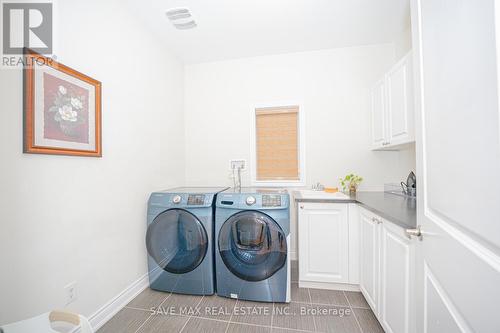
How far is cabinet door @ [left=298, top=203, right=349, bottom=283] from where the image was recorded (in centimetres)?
180

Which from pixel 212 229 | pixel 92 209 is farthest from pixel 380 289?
pixel 92 209

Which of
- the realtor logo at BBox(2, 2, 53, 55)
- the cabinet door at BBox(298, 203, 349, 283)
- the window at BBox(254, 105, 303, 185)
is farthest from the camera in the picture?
the window at BBox(254, 105, 303, 185)

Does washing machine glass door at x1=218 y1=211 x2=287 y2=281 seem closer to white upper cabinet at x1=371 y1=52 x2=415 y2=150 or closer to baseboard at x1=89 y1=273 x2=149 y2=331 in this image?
baseboard at x1=89 y1=273 x2=149 y2=331

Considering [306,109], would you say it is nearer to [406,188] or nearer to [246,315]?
[406,188]

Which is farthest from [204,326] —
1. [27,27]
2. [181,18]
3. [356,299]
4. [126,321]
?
[181,18]

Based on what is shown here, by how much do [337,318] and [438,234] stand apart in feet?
4.32

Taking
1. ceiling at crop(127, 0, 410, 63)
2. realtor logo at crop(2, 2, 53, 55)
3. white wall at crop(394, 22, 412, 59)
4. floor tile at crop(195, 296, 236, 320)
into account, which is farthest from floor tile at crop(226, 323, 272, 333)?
white wall at crop(394, 22, 412, 59)

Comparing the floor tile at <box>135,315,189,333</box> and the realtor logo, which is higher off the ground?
the realtor logo

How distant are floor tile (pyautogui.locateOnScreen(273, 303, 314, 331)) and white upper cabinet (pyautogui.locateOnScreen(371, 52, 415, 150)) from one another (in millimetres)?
1626

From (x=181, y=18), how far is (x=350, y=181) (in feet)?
8.20

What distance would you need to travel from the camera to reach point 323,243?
5.99 ft

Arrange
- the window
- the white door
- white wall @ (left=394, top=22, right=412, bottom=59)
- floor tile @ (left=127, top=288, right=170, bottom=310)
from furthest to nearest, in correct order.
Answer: the window, white wall @ (left=394, top=22, right=412, bottom=59), floor tile @ (left=127, top=288, right=170, bottom=310), the white door

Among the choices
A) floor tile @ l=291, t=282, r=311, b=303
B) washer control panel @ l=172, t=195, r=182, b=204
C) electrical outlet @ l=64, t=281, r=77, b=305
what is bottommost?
floor tile @ l=291, t=282, r=311, b=303

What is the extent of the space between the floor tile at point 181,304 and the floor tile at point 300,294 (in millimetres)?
862
